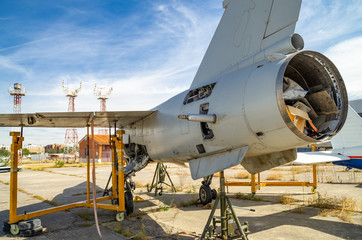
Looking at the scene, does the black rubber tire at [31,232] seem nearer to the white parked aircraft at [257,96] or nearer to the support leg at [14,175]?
the support leg at [14,175]

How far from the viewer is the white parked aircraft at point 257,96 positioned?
3354 mm

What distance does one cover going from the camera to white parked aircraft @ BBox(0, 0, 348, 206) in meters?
3.35

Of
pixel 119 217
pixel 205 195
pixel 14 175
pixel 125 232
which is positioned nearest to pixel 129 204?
pixel 119 217

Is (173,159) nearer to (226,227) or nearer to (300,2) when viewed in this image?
→ (226,227)

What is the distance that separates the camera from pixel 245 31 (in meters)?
4.27

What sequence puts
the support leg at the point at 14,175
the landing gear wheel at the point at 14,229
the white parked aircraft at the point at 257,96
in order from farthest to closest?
the support leg at the point at 14,175 → the landing gear wheel at the point at 14,229 → the white parked aircraft at the point at 257,96

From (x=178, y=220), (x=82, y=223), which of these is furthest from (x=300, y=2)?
(x=82, y=223)

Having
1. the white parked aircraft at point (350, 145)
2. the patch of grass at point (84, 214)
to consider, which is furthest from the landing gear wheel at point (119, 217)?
the white parked aircraft at point (350, 145)

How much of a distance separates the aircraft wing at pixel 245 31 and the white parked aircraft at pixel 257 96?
0.01 metres

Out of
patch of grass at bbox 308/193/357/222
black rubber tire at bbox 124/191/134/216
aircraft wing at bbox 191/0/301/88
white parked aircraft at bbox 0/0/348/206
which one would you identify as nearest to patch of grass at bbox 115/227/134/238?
black rubber tire at bbox 124/191/134/216

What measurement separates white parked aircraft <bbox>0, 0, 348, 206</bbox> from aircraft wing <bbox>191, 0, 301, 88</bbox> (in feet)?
0.05

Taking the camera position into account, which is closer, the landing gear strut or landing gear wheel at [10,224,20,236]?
landing gear wheel at [10,224,20,236]

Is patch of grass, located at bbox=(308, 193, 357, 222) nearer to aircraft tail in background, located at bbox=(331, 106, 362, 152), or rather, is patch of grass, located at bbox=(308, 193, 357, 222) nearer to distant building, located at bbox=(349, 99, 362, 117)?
aircraft tail in background, located at bbox=(331, 106, 362, 152)

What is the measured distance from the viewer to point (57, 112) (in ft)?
17.9
